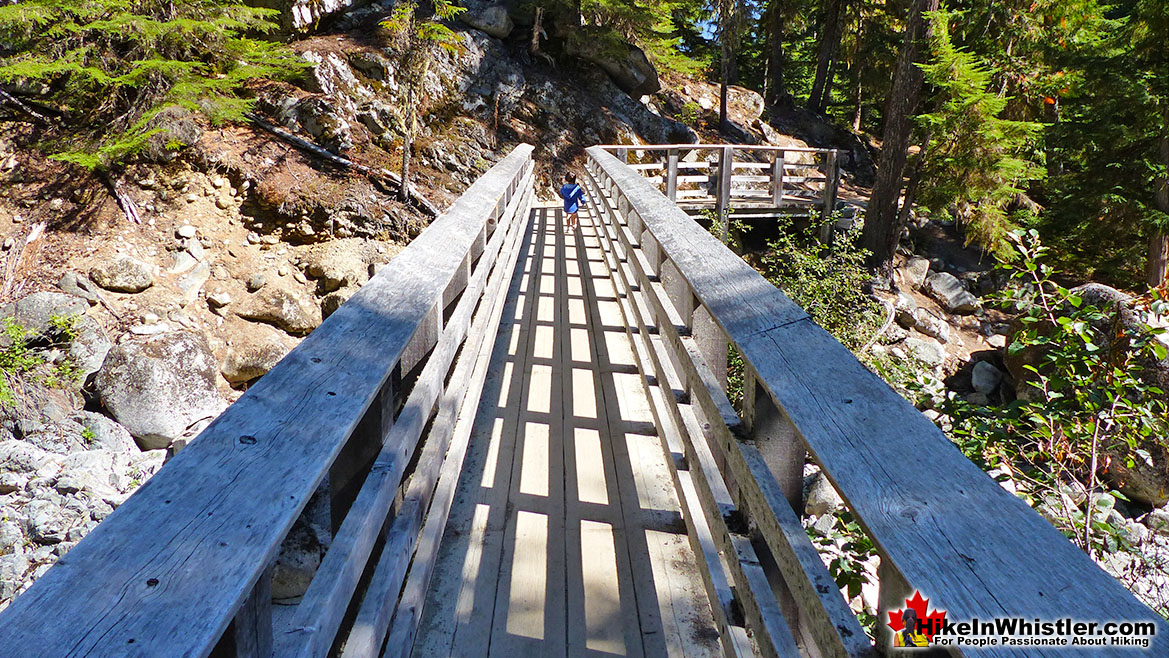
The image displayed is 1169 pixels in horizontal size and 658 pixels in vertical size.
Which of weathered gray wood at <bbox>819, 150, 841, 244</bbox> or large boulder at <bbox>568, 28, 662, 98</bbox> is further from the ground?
large boulder at <bbox>568, 28, 662, 98</bbox>

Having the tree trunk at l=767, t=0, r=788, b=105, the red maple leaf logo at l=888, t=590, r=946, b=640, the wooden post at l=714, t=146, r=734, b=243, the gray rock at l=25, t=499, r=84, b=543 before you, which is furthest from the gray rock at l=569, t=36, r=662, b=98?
the red maple leaf logo at l=888, t=590, r=946, b=640

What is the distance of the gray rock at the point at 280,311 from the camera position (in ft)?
39.8

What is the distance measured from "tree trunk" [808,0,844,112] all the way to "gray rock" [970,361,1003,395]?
18.9 m

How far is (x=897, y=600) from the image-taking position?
1165mm

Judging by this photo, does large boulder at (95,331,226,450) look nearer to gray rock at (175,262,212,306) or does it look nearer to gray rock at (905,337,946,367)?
gray rock at (175,262,212,306)

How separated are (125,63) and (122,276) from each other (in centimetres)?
522

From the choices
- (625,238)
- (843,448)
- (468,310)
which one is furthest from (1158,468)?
(843,448)

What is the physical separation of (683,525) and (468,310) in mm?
1572

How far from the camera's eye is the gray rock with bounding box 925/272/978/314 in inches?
614

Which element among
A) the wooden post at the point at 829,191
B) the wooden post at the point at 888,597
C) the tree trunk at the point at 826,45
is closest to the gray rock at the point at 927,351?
the wooden post at the point at 829,191

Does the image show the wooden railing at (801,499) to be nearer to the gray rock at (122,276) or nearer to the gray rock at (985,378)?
the gray rock at (985,378)

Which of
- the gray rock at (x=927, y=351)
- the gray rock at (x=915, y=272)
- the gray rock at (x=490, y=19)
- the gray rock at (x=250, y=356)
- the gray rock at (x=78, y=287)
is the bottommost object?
the gray rock at (x=927, y=351)

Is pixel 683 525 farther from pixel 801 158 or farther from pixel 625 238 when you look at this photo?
pixel 801 158

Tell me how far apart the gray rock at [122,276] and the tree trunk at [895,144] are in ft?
45.0
